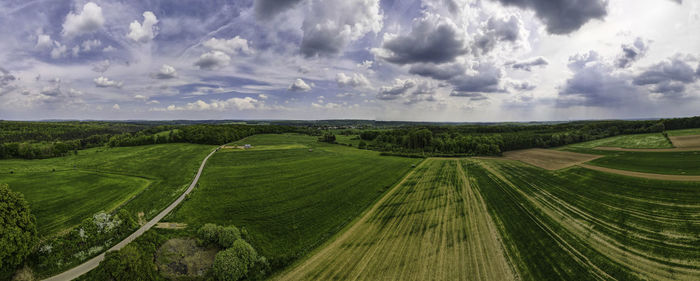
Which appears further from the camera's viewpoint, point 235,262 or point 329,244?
point 329,244

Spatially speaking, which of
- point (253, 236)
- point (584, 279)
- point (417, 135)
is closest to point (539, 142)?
point (417, 135)

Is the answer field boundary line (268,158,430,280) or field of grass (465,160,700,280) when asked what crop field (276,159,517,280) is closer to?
field boundary line (268,158,430,280)

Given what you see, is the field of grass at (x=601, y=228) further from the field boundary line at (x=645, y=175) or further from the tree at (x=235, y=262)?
the tree at (x=235, y=262)

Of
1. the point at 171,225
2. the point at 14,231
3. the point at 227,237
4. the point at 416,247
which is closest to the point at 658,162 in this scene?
the point at 416,247

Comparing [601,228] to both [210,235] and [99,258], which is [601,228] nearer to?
[210,235]

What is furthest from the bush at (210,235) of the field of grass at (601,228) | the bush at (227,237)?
the field of grass at (601,228)

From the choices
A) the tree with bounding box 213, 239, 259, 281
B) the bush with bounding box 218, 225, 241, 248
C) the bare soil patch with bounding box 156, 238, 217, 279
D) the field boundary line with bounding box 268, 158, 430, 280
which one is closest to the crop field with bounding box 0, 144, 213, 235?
the bare soil patch with bounding box 156, 238, 217, 279
